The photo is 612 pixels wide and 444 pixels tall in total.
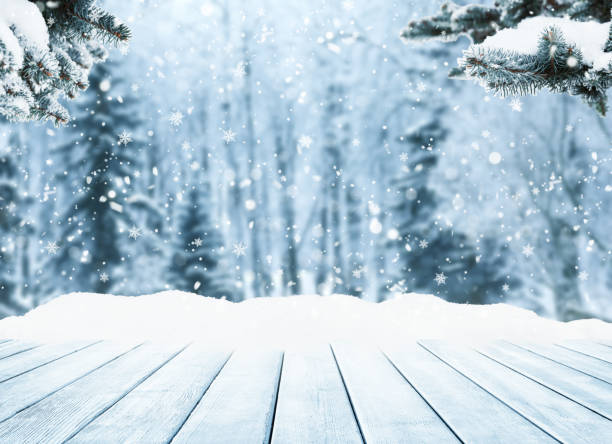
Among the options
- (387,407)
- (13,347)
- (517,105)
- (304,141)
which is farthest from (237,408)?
(517,105)

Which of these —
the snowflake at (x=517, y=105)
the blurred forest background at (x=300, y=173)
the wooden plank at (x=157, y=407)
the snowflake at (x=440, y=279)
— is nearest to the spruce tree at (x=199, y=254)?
the blurred forest background at (x=300, y=173)

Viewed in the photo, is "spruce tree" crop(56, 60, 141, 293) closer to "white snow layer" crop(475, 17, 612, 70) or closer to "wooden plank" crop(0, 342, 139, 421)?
"wooden plank" crop(0, 342, 139, 421)

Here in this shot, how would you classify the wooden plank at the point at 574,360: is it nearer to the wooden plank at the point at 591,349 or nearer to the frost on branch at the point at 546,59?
the wooden plank at the point at 591,349

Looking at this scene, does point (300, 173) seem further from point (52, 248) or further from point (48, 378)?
point (48, 378)

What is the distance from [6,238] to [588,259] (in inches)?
148

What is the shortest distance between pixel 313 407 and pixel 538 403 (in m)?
0.51

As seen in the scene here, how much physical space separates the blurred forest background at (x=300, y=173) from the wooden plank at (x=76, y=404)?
1525mm

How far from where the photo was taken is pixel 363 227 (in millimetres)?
2748

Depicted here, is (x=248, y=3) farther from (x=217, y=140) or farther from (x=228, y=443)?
(x=228, y=443)

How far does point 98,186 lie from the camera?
2.75 meters

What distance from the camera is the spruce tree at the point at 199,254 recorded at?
271 centimetres

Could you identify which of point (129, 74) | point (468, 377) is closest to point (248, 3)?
point (129, 74)

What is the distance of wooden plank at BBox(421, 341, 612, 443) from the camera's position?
0.77 meters

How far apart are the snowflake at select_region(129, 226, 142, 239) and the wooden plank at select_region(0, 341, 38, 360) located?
4.00 ft
